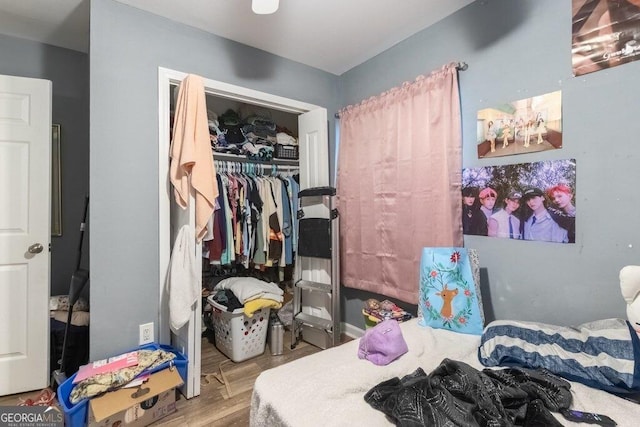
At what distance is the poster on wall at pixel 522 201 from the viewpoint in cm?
151

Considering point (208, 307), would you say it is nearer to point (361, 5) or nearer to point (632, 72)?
point (361, 5)

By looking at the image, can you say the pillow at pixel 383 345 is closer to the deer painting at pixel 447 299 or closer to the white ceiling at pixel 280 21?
the deer painting at pixel 447 299

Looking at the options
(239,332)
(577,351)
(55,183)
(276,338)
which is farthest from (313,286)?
(55,183)

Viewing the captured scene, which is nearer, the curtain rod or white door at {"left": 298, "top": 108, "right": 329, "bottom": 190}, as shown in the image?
the curtain rod

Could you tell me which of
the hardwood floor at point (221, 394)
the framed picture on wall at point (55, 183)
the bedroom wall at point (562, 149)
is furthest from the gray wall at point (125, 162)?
the bedroom wall at point (562, 149)

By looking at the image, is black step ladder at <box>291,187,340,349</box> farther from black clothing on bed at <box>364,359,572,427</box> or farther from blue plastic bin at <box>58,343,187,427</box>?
black clothing on bed at <box>364,359,572,427</box>

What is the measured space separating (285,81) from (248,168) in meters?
0.88

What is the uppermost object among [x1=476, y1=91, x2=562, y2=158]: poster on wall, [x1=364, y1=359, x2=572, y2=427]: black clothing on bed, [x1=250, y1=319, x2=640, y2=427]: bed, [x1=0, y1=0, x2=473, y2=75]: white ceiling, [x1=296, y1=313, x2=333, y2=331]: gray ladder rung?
[x1=0, y1=0, x2=473, y2=75]: white ceiling

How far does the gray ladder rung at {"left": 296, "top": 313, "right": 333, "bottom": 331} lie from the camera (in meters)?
2.42

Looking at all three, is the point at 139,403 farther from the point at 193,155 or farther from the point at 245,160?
the point at 245,160

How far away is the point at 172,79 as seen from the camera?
78.4 inches
